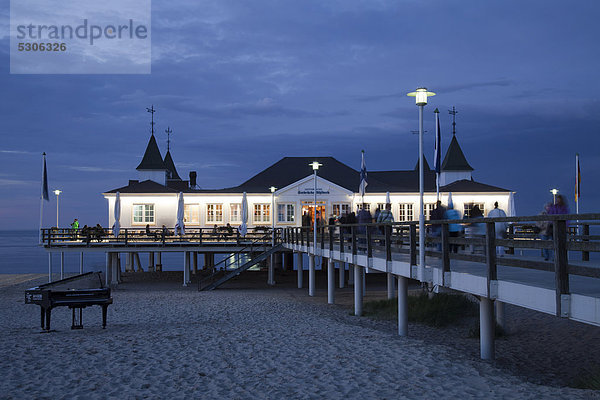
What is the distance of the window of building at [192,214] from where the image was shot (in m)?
33.9

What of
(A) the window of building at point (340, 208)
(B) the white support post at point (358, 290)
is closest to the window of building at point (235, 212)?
(A) the window of building at point (340, 208)

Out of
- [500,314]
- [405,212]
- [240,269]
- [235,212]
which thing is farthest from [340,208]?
[500,314]

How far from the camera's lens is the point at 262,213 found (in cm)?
3412

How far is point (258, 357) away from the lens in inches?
378

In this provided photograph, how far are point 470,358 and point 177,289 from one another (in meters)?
19.2

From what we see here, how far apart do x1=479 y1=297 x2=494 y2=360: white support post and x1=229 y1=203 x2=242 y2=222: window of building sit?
972 inches

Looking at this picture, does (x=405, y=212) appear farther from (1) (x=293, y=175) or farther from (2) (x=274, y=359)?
(2) (x=274, y=359)

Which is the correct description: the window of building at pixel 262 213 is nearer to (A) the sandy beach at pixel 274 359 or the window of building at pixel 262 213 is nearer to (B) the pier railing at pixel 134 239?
(B) the pier railing at pixel 134 239

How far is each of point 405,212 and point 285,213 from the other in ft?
22.1

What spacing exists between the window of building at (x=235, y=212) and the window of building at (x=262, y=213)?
886mm

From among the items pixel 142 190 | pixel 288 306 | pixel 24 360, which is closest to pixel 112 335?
pixel 24 360

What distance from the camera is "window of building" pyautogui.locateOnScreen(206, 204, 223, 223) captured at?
33938mm

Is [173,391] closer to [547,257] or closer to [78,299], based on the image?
[78,299]

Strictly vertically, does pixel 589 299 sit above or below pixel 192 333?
above
